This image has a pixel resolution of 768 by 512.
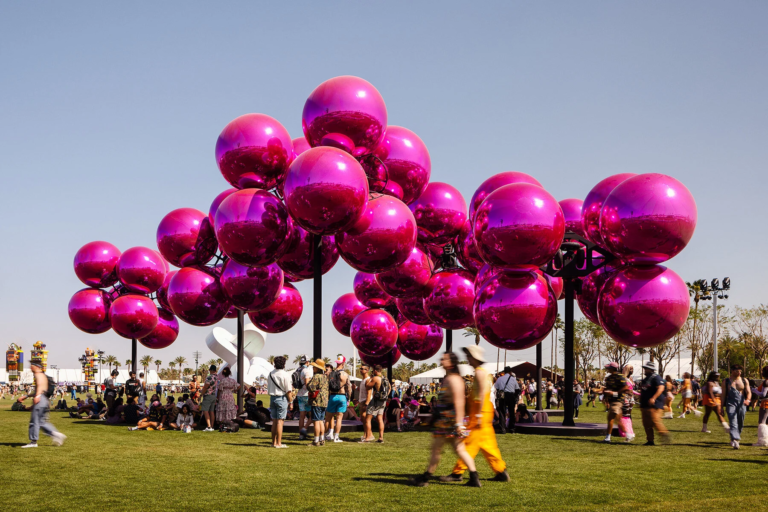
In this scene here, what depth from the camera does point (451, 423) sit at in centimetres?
812

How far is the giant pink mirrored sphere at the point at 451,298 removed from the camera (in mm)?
16484

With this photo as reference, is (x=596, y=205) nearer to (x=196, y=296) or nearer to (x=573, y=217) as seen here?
(x=573, y=217)

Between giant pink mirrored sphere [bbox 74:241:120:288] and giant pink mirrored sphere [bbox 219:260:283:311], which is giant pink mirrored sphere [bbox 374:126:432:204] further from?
giant pink mirrored sphere [bbox 74:241:120:288]

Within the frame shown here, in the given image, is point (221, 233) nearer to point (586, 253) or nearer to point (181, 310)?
point (181, 310)

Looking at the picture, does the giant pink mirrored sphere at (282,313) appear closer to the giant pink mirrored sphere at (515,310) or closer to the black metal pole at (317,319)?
the black metal pole at (317,319)

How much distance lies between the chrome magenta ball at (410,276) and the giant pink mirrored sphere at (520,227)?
364 centimetres

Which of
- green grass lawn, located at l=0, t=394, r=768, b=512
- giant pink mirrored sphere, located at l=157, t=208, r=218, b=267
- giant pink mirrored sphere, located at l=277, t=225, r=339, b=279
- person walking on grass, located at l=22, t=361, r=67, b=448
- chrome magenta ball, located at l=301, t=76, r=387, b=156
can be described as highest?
chrome magenta ball, located at l=301, t=76, r=387, b=156

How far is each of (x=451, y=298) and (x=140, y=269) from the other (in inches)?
358

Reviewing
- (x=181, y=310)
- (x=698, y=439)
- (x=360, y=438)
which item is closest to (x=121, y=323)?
(x=181, y=310)

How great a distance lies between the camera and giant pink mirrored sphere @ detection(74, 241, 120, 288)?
20.4m

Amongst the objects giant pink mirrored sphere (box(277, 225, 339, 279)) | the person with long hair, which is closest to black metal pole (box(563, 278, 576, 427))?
giant pink mirrored sphere (box(277, 225, 339, 279))

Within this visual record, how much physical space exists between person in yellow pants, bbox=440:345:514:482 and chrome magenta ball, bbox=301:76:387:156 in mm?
6530

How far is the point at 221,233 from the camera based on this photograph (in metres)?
13.9

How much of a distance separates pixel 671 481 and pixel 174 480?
6160mm
